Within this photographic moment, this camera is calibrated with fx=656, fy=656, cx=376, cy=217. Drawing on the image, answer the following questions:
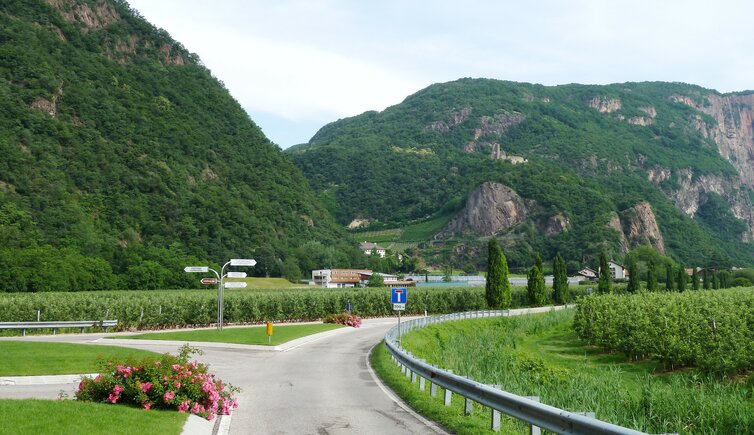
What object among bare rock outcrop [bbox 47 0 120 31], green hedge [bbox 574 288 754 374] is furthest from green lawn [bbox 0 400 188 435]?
bare rock outcrop [bbox 47 0 120 31]

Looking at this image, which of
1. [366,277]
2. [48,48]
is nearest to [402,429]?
[366,277]

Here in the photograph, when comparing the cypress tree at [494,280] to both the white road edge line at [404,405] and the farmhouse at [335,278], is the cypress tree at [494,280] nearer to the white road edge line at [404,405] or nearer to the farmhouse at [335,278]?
the white road edge line at [404,405]

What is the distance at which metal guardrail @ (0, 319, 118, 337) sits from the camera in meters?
38.6

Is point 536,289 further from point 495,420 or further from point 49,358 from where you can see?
point 495,420

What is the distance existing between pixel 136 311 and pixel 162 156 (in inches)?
3586

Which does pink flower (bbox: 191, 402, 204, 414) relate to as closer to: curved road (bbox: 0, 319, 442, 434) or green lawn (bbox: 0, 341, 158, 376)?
curved road (bbox: 0, 319, 442, 434)

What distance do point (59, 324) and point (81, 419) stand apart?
34.3 m

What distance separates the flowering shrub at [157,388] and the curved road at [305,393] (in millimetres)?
739

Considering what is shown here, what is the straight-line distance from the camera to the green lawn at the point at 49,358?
18984mm

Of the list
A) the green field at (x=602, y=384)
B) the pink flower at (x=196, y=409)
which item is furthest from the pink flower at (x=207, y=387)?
the green field at (x=602, y=384)

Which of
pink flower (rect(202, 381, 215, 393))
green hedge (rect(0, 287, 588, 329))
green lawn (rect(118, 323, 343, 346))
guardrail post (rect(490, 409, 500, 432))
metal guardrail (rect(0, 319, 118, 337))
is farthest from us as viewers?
green hedge (rect(0, 287, 588, 329))

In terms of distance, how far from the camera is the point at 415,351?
29047 mm

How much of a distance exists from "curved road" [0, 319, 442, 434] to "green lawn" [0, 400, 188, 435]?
1333mm

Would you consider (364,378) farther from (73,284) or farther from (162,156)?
(162,156)
